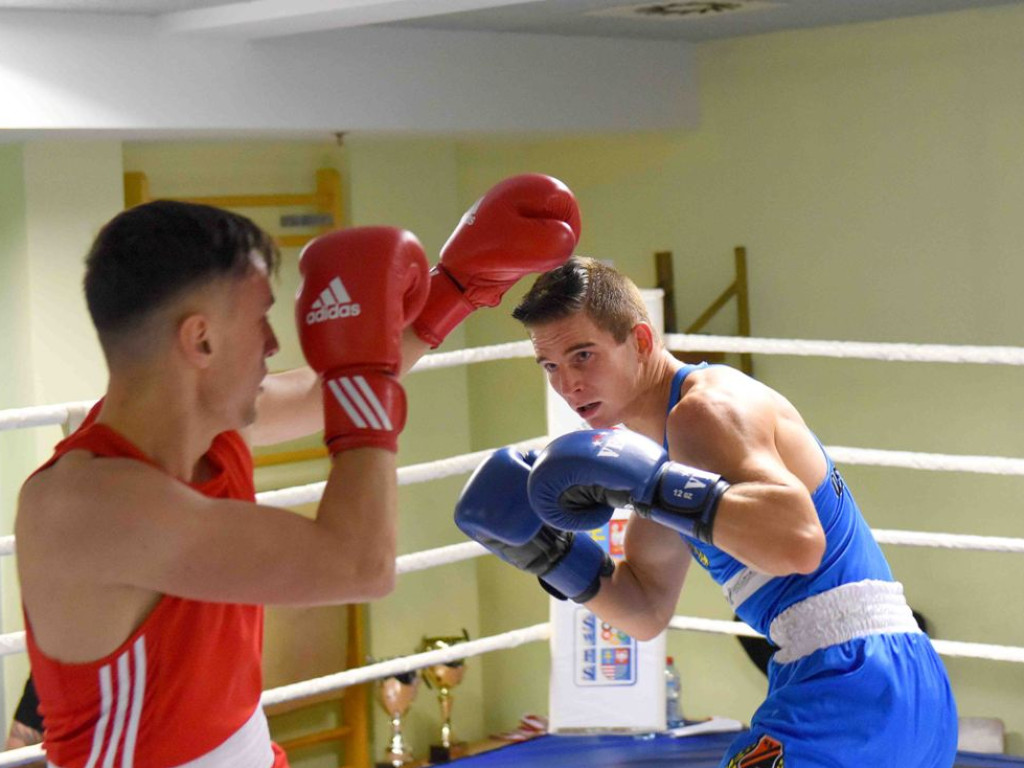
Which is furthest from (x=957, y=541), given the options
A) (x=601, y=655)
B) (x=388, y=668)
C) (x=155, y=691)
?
(x=155, y=691)

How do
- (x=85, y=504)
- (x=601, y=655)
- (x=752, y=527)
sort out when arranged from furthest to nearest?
(x=601, y=655)
(x=752, y=527)
(x=85, y=504)

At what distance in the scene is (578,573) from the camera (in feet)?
7.33

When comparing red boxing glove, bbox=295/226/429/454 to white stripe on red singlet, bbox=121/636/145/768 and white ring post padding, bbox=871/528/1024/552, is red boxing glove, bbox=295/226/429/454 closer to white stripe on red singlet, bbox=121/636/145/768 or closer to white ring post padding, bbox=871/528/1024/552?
white stripe on red singlet, bbox=121/636/145/768

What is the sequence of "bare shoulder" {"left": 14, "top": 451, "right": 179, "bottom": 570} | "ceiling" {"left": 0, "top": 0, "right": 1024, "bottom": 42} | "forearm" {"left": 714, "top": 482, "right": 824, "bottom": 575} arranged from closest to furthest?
1. "bare shoulder" {"left": 14, "top": 451, "right": 179, "bottom": 570}
2. "forearm" {"left": 714, "top": 482, "right": 824, "bottom": 575}
3. "ceiling" {"left": 0, "top": 0, "right": 1024, "bottom": 42}

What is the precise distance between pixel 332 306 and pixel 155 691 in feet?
1.30

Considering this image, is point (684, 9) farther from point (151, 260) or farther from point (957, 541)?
point (151, 260)

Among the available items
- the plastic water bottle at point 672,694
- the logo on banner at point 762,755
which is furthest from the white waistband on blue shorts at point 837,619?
the plastic water bottle at point 672,694

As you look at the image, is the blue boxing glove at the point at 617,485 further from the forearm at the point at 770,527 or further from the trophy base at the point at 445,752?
the trophy base at the point at 445,752

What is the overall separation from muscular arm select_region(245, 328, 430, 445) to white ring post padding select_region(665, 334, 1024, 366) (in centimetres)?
154

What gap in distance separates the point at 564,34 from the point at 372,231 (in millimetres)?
3243

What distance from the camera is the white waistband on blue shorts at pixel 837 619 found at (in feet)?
6.57

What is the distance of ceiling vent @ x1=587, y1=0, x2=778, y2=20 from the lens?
13.5ft

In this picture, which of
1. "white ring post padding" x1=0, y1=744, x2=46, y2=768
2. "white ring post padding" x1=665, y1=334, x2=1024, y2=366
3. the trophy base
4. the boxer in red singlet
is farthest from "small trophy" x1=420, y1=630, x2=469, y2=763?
the boxer in red singlet

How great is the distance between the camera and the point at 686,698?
5.48 meters
